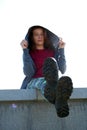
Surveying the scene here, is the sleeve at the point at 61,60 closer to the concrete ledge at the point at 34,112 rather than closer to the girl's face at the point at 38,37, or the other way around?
the girl's face at the point at 38,37

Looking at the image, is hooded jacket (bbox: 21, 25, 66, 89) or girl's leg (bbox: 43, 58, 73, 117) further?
hooded jacket (bbox: 21, 25, 66, 89)

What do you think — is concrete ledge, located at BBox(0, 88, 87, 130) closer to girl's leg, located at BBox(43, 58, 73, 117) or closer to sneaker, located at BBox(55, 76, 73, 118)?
girl's leg, located at BBox(43, 58, 73, 117)

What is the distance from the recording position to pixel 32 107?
417 centimetres

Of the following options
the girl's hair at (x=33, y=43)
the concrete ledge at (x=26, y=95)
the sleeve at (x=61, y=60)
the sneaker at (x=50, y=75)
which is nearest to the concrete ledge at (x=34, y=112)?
the concrete ledge at (x=26, y=95)

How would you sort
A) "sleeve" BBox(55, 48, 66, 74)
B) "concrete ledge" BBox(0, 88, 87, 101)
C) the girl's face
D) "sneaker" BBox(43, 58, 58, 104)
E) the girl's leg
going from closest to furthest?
1. the girl's leg
2. "sneaker" BBox(43, 58, 58, 104)
3. "concrete ledge" BBox(0, 88, 87, 101)
4. "sleeve" BBox(55, 48, 66, 74)
5. the girl's face

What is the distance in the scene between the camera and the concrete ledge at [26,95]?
4.01 meters

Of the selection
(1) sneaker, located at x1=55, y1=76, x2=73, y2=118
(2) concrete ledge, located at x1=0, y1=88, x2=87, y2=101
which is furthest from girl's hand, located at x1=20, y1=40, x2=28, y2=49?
(1) sneaker, located at x1=55, y1=76, x2=73, y2=118

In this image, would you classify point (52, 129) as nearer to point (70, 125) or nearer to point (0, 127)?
point (70, 125)

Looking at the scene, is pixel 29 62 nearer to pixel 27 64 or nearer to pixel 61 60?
pixel 27 64

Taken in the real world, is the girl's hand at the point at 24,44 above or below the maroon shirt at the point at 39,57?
above

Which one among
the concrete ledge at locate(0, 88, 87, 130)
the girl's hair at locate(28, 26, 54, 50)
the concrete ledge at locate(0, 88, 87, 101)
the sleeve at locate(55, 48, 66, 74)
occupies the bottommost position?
the concrete ledge at locate(0, 88, 87, 130)

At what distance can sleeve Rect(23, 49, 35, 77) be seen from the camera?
14.6 feet

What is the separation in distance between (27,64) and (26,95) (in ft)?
1.63

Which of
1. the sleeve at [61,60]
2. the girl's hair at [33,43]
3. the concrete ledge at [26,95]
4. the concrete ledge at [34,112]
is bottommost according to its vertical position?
the concrete ledge at [34,112]
